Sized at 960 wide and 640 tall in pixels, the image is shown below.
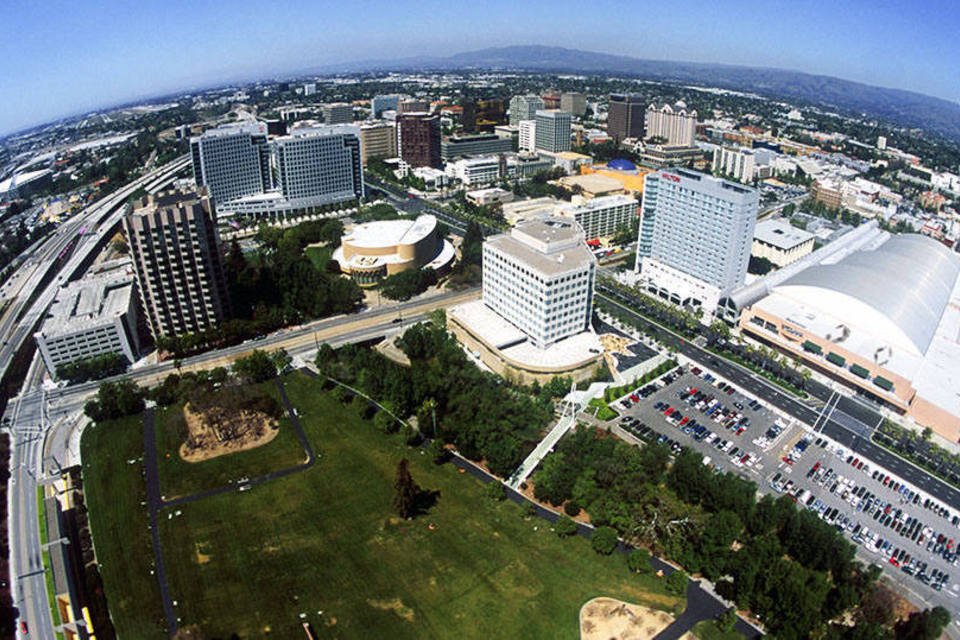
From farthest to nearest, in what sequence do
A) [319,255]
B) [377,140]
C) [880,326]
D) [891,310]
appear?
[377,140], [319,255], [891,310], [880,326]

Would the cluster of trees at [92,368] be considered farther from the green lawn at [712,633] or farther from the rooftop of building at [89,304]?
the green lawn at [712,633]

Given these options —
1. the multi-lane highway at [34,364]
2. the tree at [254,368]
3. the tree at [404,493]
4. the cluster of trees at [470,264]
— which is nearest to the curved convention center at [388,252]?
the cluster of trees at [470,264]

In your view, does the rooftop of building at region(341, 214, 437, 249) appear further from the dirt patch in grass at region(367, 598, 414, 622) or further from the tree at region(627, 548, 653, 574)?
the tree at region(627, 548, 653, 574)

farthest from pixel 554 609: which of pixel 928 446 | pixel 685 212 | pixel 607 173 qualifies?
pixel 607 173

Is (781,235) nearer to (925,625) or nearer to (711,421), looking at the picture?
(711,421)

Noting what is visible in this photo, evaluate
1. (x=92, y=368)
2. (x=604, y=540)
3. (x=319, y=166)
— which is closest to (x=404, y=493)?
(x=604, y=540)

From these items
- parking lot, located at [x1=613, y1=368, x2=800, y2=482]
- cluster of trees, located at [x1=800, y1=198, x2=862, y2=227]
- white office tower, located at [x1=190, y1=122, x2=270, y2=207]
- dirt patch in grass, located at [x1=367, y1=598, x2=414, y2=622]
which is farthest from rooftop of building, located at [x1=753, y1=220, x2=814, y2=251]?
white office tower, located at [x1=190, y1=122, x2=270, y2=207]

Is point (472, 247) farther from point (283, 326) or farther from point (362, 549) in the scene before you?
point (362, 549)
